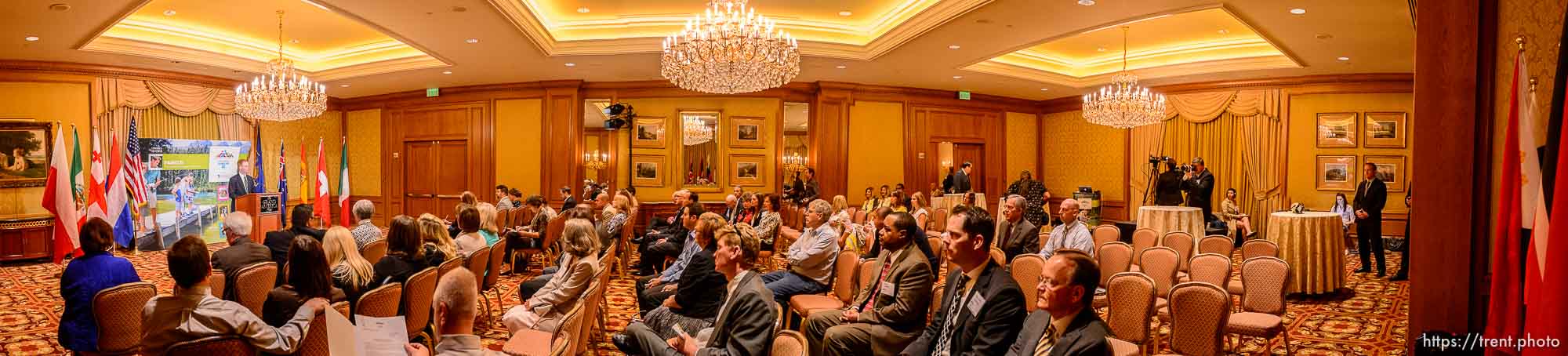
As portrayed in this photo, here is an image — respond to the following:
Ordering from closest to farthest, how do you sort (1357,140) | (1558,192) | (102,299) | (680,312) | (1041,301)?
(1558,192) → (1041,301) → (102,299) → (680,312) → (1357,140)

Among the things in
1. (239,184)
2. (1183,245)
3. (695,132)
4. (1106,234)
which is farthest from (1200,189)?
(239,184)

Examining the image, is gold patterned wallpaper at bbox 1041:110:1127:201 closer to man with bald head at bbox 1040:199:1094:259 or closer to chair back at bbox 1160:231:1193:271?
chair back at bbox 1160:231:1193:271

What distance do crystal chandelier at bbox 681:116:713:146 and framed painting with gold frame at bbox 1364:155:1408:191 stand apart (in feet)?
34.2

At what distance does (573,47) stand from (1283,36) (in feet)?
27.4

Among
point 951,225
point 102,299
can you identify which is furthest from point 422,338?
point 951,225

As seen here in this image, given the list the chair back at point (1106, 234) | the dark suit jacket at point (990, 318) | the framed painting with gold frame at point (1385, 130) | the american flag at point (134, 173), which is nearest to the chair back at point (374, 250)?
the dark suit jacket at point (990, 318)

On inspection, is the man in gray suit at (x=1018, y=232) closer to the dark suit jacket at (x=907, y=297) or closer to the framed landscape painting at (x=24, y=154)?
the dark suit jacket at (x=907, y=297)

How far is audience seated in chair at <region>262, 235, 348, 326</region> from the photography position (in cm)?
318

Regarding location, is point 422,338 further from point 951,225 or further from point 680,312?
point 951,225

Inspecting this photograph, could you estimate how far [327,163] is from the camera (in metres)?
15.1

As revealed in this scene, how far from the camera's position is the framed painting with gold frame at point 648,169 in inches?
→ 543

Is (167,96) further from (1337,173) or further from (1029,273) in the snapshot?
(1337,173)


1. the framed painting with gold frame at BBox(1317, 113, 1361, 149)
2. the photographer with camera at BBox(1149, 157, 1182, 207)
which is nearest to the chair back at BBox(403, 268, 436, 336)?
the photographer with camera at BBox(1149, 157, 1182, 207)

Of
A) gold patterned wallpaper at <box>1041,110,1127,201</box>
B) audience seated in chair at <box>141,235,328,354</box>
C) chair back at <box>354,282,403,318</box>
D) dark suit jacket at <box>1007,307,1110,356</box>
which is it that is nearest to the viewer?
dark suit jacket at <box>1007,307,1110,356</box>
